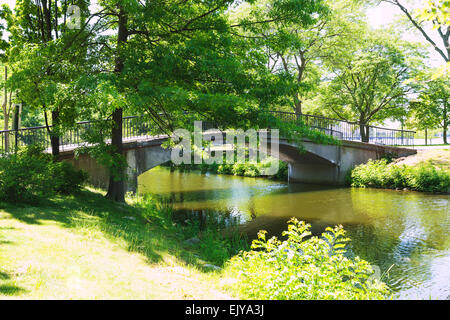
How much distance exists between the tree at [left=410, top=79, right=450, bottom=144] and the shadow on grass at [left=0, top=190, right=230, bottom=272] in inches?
848

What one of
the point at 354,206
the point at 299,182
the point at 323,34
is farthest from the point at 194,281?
the point at 323,34

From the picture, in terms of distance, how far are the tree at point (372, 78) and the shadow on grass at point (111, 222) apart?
17635mm

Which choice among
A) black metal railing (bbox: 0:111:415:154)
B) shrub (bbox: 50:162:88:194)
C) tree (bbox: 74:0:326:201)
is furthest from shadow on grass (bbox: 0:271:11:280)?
black metal railing (bbox: 0:111:415:154)

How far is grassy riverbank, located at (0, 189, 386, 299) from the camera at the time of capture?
4.10m

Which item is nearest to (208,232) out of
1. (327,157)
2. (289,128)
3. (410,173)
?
(289,128)

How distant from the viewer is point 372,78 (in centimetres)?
2547

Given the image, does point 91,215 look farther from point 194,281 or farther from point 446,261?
point 446,261

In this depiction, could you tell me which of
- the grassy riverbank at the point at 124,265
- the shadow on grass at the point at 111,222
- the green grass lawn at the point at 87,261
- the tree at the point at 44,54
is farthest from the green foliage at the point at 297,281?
the tree at the point at 44,54

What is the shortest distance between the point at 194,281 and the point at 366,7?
23987 mm

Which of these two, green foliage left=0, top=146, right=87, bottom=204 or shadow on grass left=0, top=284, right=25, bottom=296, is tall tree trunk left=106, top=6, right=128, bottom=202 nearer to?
green foliage left=0, top=146, right=87, bottom=204

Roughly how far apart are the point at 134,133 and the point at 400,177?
14.0 meters

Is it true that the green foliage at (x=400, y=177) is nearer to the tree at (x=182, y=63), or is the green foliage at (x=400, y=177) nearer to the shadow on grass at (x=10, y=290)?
the tree at (x=182, y=63)

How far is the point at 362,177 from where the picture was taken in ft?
69.3

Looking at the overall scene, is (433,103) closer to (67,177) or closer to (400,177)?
(400,177)
